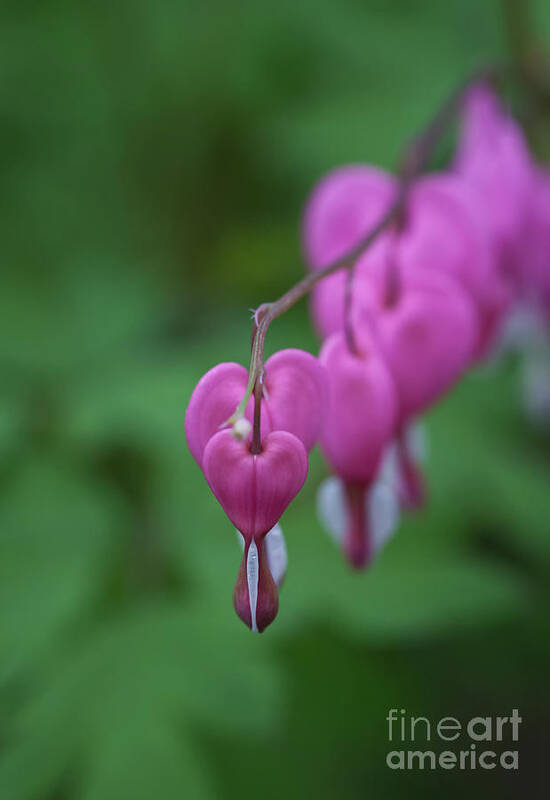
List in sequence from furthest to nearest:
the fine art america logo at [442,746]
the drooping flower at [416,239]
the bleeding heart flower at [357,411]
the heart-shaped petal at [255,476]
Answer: the fine art america logo at [442,746] < the drooping flower at [416,239] < the bleeding heart flower at [357,411] < the heart-shaped petal at [255,476]

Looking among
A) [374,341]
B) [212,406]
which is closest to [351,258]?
[374,341]

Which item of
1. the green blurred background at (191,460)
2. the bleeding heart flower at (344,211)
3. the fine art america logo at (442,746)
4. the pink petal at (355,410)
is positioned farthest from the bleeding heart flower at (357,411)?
the fine art america logo at (442,746)

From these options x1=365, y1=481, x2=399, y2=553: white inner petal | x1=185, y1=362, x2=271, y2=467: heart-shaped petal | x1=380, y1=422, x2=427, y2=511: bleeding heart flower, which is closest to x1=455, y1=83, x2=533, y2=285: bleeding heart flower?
A: x1=380, y1=422, x2=427, y2=511: bleeding heart flower

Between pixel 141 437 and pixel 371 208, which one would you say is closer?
pixel 371 208

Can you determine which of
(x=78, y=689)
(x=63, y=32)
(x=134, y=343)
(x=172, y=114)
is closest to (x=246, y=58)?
(x=172, y=114)

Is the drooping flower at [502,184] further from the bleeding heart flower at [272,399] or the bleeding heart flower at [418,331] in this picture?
the bleeding heart flower at [272,399]

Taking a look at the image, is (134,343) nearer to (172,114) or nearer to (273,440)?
(172,114)

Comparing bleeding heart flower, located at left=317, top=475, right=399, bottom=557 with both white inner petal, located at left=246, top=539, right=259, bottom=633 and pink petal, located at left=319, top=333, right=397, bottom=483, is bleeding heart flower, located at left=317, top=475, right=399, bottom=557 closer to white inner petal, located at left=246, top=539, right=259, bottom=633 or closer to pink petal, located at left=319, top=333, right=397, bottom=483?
pink petal, located at left=319, top=333, right=397, bottom=483
